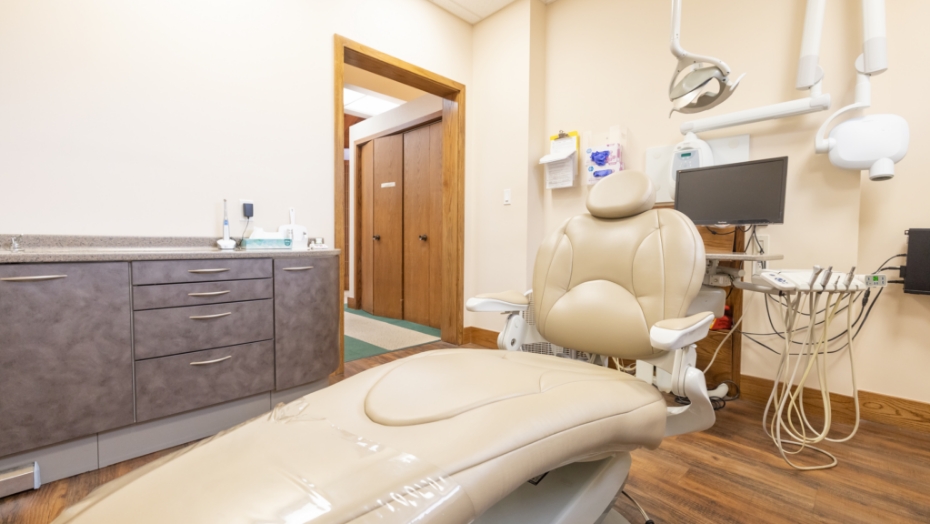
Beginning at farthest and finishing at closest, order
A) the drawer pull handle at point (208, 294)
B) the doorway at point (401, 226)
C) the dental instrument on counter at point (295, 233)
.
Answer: the doorway at point (401, 226) → the dental instrument on counter at point (295, 233) → the drawer pull handle at point (208, 294)

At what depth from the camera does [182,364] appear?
1.65m

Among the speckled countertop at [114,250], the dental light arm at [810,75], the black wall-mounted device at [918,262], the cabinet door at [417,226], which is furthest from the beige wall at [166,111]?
the black wall-mounted device at [918,262]

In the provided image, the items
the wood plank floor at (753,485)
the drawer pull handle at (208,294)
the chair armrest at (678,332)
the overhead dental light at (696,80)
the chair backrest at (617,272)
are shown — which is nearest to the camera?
the chair armrest at (678,332)

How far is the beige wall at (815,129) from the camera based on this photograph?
188cm

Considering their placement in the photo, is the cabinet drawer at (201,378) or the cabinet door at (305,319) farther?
the cabinet door at (305,319)

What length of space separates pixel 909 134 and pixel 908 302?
786mm

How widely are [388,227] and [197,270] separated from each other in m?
2.85

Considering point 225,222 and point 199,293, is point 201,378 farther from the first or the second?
point 225,222

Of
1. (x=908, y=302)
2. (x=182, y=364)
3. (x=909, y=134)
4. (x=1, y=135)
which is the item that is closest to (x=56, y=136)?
(x=1, y=135)

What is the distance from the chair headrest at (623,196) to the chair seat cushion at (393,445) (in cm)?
57

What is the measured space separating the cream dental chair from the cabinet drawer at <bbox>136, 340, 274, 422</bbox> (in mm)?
1137

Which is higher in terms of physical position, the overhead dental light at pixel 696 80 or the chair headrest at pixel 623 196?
the overhead dental light at pixel 696 80

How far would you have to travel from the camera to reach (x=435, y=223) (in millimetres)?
3912

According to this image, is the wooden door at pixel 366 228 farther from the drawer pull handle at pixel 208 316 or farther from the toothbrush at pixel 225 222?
the drawer pull handle at pixel 208 316
